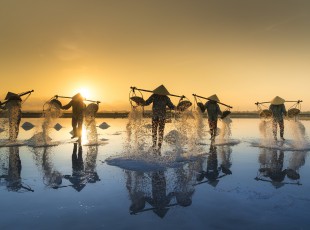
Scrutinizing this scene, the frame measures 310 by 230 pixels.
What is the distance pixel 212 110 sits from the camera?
52.4 feet

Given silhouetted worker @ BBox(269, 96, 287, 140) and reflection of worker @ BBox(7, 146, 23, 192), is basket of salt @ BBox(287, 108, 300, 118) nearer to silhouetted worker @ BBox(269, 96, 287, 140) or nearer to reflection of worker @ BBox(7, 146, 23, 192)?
silhouetted worker @ BBox(269, 96, 287, 140)

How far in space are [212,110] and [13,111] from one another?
10.3 meters

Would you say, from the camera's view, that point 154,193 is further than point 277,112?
No

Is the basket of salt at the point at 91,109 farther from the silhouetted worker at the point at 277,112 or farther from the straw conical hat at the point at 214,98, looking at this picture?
the silhouetted worker at the point at 277,112

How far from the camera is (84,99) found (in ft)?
57.5

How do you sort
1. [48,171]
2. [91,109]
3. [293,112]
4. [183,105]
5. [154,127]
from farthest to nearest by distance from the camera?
[91,109] < [293,112] < [183,105] < [154,127] < [48,171]

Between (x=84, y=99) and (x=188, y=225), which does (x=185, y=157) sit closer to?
(x=188, y=225)

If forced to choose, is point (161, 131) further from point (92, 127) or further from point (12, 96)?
point (12, 96)

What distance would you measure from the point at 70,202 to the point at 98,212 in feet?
2.64

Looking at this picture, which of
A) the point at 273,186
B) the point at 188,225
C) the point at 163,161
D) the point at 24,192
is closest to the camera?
the point at 188,225

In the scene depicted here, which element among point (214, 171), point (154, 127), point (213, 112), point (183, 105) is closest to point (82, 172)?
point (214, 171)

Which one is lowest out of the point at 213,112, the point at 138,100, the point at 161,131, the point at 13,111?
the point at 161,131

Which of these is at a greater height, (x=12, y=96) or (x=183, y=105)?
(x=12, y=96)

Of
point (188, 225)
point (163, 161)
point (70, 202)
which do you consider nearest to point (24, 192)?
point (70, 202)
